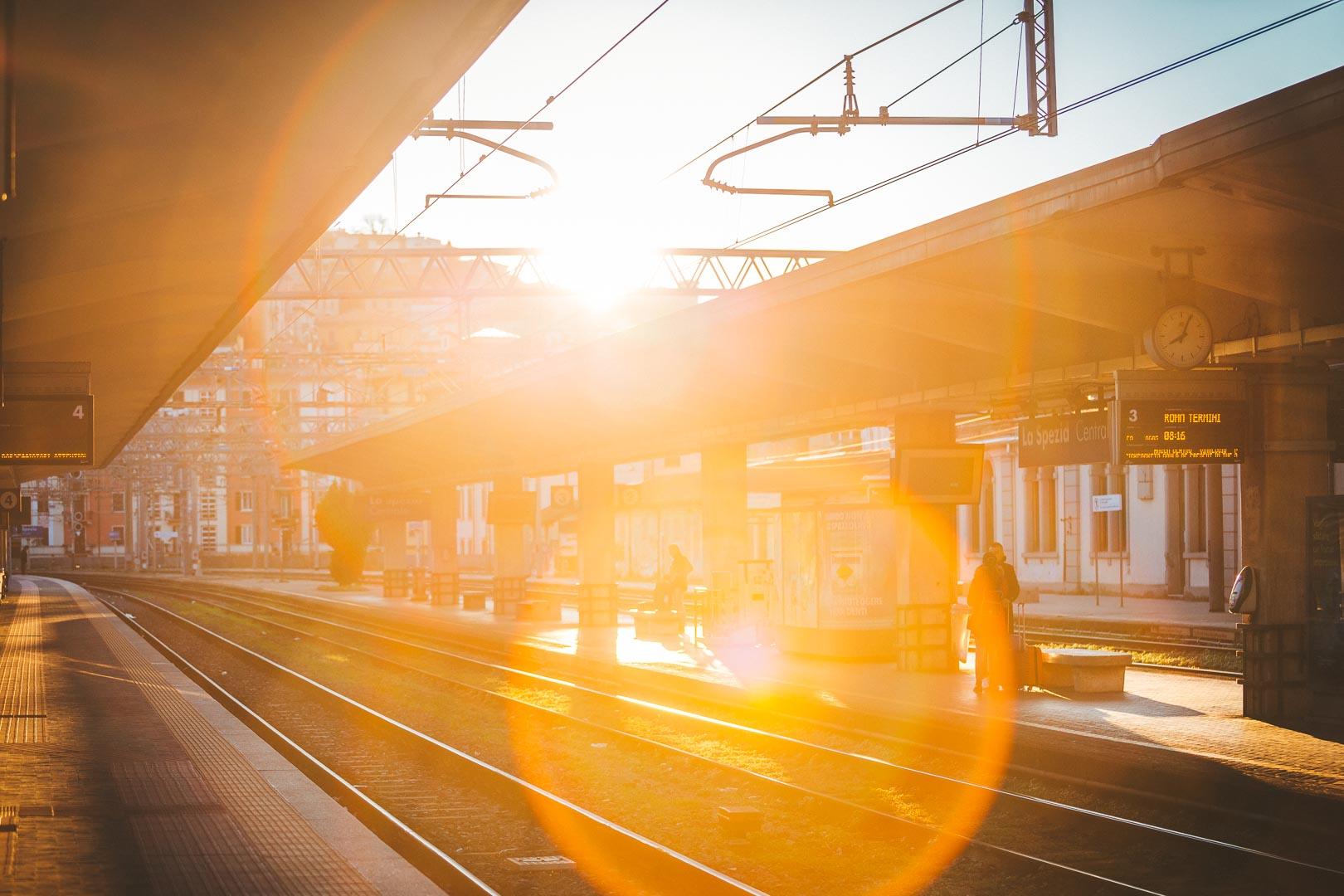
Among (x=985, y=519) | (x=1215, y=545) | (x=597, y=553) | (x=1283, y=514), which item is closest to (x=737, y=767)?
(x=1283, y=514)

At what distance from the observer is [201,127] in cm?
997

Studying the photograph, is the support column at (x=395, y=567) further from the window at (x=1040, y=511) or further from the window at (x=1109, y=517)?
the window at (x=1109, y=517)

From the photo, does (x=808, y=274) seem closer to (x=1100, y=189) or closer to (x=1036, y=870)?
(x=1100, y=189)

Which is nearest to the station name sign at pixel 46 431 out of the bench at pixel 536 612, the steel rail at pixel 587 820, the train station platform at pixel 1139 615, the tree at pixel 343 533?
the steel rail at pixel 587 820

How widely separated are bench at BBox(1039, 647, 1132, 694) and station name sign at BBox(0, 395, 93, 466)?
11336 mm

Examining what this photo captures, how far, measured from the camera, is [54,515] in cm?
11394

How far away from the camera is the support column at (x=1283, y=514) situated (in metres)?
15.0

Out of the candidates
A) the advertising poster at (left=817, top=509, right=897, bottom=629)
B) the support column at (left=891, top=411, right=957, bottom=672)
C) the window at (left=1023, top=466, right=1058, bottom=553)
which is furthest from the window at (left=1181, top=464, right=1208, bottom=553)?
the support column at (left=891, top=411, right=957, bottom=672)

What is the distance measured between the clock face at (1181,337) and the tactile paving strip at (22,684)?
11.6 meters

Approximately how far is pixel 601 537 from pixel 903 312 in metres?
17.0

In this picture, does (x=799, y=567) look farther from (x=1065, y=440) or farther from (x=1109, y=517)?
(x=1109, y=517)

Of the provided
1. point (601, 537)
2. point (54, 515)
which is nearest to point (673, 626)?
point (601, 537)

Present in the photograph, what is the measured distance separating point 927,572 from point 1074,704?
4.01 metres

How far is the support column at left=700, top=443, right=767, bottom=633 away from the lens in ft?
91.5
